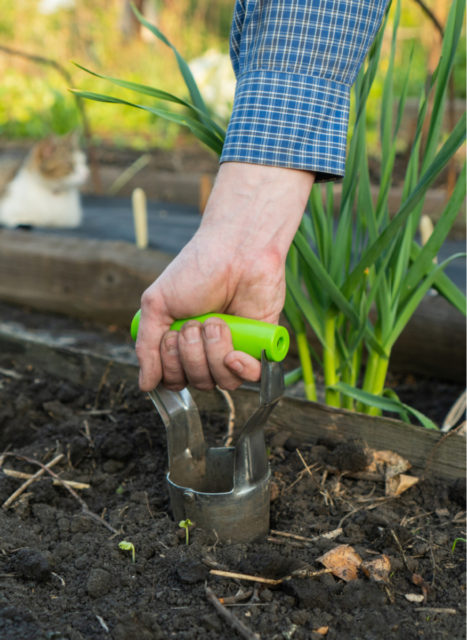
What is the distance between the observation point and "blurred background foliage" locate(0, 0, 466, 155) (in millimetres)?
5891

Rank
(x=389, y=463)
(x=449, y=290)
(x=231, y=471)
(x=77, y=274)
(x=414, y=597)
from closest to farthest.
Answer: (x=414, y=597), (x=231, y=471), (x=389, y=463), (x=449, y=290), (x=77, y=274)

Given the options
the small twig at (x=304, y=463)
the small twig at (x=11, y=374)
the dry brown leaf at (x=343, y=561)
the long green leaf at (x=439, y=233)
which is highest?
the long green leaf at (x=439, y=233)

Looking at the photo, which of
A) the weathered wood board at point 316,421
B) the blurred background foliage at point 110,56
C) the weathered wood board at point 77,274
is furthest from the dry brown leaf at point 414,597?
the blurred background foliage at point 110,56

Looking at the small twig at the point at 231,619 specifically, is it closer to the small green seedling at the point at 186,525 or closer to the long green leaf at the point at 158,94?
the small green seedling at the point at 186,525

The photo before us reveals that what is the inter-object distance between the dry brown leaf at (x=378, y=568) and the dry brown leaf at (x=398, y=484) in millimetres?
239

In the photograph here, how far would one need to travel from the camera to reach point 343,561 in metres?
1.05

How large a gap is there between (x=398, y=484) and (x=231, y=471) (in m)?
0.33

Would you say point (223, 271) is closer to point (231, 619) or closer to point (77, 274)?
point (231, 619)

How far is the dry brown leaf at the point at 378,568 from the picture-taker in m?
1.02

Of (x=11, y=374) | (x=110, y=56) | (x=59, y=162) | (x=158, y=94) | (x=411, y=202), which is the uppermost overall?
(x=110, y=56)

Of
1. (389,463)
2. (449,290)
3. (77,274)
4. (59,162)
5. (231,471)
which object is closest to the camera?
(231,471)

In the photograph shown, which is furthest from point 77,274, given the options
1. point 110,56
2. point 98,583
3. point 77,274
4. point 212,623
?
point 110,56

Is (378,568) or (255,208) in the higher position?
(255,208)

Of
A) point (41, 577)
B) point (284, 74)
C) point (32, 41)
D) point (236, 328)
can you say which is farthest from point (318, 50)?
point (32, 41)
